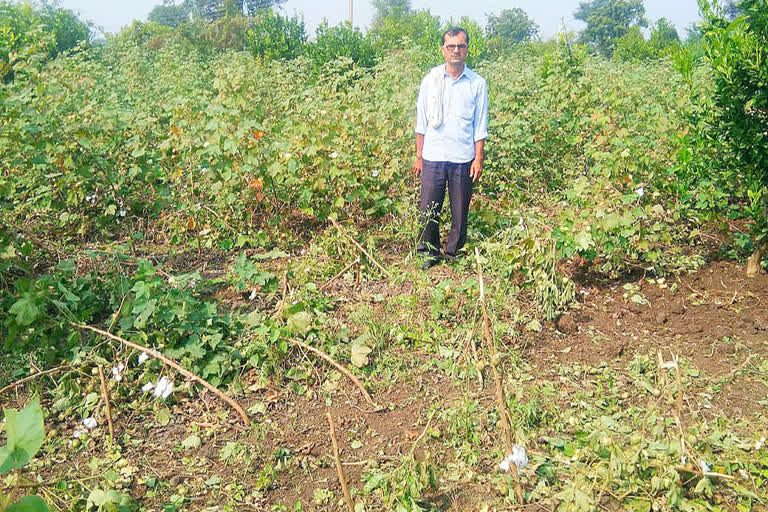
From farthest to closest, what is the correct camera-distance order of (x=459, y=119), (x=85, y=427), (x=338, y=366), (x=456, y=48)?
(x=459, y=119) → (x=456, y=48) → (x=338, y=366) → (x=85, y=427)

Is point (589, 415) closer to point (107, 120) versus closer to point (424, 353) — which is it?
point (424, 353)

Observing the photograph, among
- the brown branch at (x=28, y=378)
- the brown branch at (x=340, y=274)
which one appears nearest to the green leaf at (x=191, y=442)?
the brown branch at (x=28, y=378)

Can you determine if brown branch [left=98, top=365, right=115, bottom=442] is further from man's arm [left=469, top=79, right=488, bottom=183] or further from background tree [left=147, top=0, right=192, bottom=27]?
background tree [left=147, top=0, right=192, bottom=27]

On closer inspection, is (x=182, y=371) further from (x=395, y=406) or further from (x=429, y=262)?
(x=429, y=262)

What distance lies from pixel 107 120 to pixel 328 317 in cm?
240

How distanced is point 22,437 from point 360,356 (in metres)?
2.06

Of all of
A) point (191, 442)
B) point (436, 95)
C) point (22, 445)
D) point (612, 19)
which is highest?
point (612, 19)

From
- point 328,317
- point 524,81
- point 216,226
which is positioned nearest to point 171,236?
point 216,226

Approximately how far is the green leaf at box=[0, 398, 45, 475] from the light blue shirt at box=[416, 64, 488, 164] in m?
3.26

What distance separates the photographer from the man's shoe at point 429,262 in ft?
13.7

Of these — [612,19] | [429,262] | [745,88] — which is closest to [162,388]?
[429,262]

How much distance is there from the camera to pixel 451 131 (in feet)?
13.7

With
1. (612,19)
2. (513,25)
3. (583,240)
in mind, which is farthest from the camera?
(513,25)

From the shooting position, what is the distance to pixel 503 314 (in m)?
3.75
